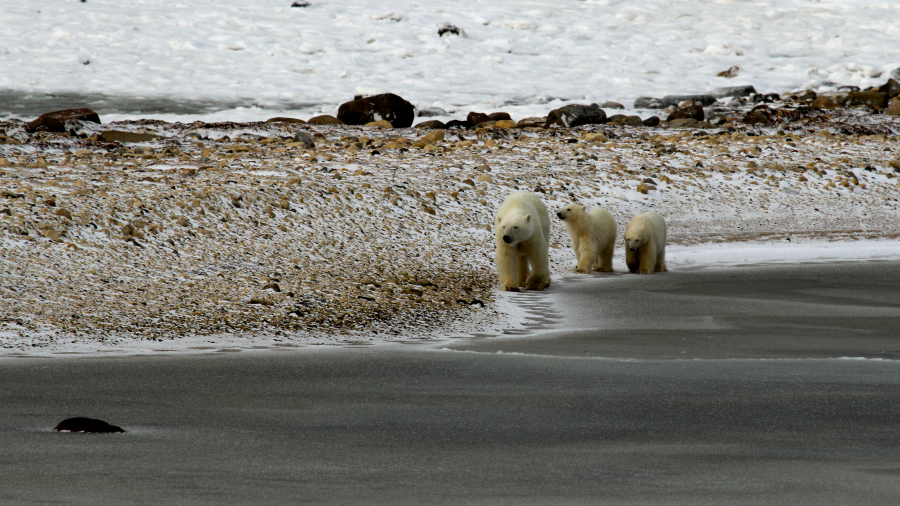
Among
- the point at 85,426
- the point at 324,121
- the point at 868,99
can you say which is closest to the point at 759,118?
the point at 868,99

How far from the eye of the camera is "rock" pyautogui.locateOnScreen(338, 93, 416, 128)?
57.0 feet

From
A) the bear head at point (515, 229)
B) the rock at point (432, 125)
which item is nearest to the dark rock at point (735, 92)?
the rock at point (432, 125)

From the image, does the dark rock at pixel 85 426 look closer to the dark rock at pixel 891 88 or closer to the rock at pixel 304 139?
the rock at pixel 304 139

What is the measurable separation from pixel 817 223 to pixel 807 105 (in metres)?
11.3

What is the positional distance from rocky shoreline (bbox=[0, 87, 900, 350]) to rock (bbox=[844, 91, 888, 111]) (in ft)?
16.9

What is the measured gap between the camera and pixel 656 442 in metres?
3.15

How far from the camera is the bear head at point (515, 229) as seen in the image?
7.30 m

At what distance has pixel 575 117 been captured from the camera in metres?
17.0

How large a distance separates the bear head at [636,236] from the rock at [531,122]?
8584 millimetres

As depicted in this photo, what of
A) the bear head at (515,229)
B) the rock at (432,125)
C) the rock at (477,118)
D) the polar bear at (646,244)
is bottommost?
the polar bear at (646,244)

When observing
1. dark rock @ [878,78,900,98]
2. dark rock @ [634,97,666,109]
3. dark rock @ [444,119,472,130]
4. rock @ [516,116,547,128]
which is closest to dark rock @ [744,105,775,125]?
dark rock @ [634,97,666,109]

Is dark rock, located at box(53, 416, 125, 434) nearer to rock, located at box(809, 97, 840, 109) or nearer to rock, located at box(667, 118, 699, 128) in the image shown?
rock, located at box(667, 118, 699, 128)

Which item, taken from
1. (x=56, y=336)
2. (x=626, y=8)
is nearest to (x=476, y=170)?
(x=56, y=336)

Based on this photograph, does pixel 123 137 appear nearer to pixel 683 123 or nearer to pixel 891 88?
pixel 683 123
